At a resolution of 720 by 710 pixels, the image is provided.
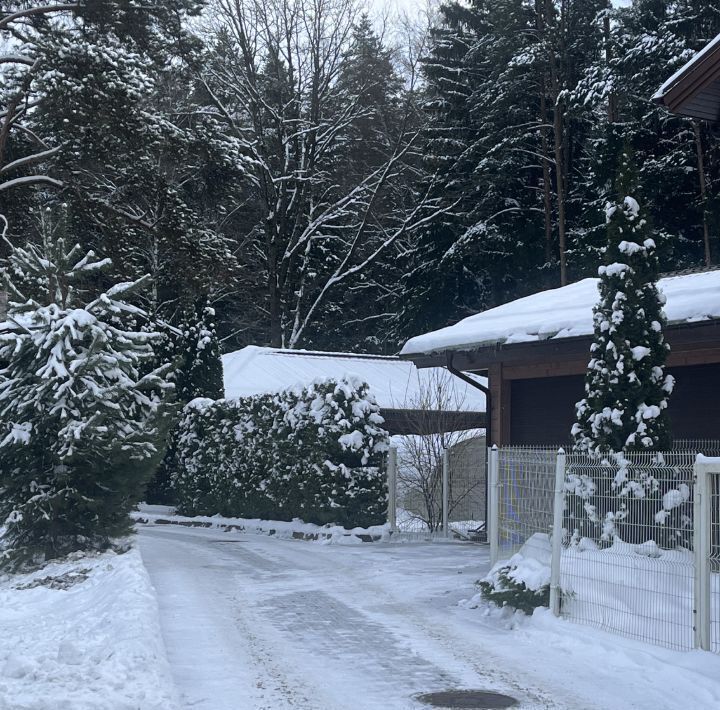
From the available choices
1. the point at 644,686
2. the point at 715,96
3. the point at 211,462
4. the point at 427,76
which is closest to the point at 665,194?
the point at 427,76

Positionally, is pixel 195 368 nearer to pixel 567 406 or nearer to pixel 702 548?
pixel 567 406

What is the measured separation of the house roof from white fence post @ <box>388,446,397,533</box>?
942 centimetres

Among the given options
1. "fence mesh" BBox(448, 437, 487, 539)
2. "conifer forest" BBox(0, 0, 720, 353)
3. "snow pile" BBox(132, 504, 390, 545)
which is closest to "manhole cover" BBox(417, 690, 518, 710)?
"snow pile" BBox(132, 504, 390, 545)

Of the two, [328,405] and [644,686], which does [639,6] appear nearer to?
[328,405]

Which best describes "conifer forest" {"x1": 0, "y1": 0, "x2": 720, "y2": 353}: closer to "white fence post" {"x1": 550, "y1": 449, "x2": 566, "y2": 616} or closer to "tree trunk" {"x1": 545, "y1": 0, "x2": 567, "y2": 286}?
"tree trunk" {"x1": 545, "y1": 0, "x2": 567, "y2": 286}

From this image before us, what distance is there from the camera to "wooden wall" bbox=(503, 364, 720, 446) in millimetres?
15008

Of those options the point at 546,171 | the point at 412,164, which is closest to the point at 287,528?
the point at 546,171

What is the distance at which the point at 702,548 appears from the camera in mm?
7945

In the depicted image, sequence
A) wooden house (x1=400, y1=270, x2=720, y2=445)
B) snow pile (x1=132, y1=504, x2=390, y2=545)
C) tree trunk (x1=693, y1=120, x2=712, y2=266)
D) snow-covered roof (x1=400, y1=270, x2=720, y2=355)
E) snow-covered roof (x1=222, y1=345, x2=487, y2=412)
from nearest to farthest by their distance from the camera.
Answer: snow-covered roof (x1=400, y1=270, x2=720, y2=355)
wooden house (x1=400, y1=270, x2=720, y2=445)
snow pile (x1=132, y1=504, x2=390, y2=545)
tree trunk (x1=693, y1=120, x2=712, y2=266)
snow-covered roof (x1=222, y1=345, x2=487, y2=412)

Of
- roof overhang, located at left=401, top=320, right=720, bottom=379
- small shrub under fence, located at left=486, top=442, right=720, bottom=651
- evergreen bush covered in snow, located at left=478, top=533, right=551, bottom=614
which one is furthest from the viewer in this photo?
roof overhang, located at left=401, top=320, right=720, bottom=379

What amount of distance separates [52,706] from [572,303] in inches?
509

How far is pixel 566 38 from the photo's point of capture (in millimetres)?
40656

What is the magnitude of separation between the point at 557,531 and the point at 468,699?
9.88ft

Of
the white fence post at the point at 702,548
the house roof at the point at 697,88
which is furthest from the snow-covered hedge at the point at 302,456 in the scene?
the white fence post at the point at 702,548
